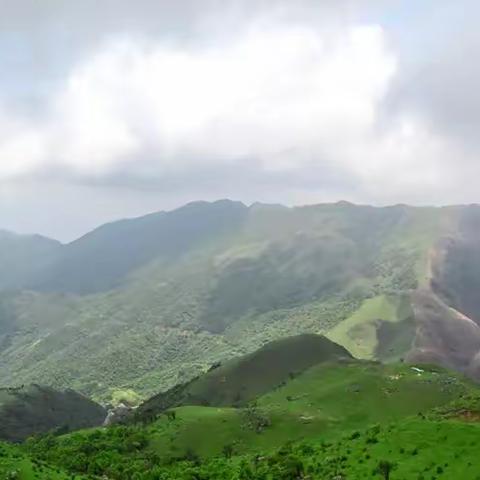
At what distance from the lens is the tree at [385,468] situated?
72.5m

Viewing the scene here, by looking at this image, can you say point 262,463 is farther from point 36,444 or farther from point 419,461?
point 36,444

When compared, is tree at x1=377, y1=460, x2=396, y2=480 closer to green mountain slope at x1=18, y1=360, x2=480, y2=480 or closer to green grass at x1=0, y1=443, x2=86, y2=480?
green mountain slope at x1=18, y1=360, x2=480, y2=480

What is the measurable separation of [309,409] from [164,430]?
130 feet

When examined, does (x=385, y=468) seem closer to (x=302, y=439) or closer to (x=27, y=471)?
(x=27, y=471)

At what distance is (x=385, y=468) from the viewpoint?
73250 mm

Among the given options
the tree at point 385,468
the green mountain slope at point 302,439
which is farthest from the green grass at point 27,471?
the tree at point 385,468

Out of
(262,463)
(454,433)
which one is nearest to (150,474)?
(262,463)

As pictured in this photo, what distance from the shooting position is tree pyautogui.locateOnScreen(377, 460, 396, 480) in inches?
2856

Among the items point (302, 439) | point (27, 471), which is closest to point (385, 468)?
point (27, 471)

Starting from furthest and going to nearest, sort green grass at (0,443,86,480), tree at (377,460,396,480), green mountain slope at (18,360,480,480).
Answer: green mountain slope at (18,360,480,480) < tree at (377,460,396,480) < green grass at (0,443,86,480)

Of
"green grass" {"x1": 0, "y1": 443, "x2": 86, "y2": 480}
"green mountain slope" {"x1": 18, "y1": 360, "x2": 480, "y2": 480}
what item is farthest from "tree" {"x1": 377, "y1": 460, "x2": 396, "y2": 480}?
"green grass" {"x1": 0, "y1": 443, "x2": 86, "y2": 480}

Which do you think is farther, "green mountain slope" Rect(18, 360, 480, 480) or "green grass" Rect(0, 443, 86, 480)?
"green mountain slope" Rect(18, 360, 480, 480)

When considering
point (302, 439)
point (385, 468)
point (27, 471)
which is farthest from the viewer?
point (302, 439)

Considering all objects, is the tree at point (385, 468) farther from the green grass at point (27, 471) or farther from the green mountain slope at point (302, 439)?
the green grass at point (27, 471)
